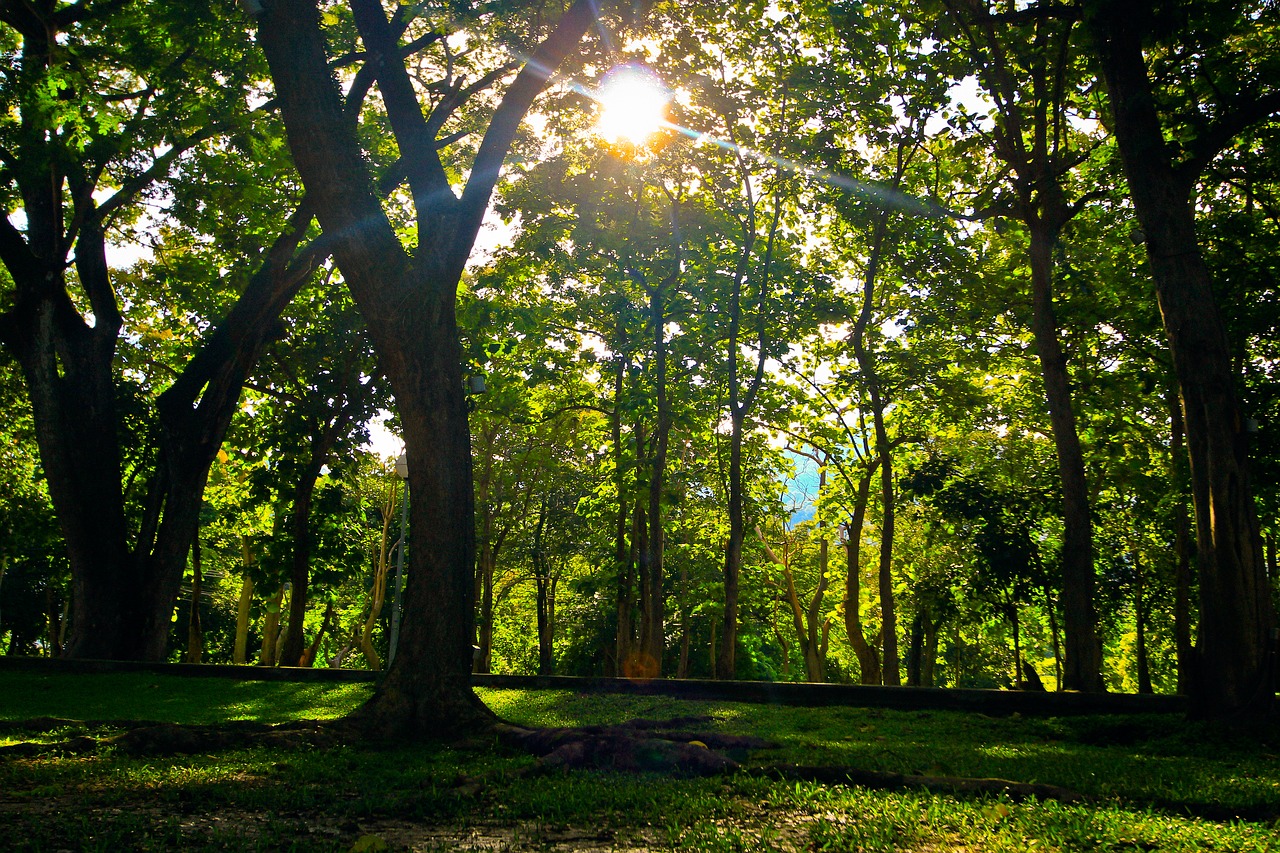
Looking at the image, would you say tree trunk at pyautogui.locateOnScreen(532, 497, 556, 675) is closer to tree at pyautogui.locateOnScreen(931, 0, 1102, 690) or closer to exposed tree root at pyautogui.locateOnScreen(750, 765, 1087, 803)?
tree at pyautogui.locateOnScreen(931, 0, 1102, 690)

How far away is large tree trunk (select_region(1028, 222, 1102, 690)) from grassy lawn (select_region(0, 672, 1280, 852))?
4533 millimetres

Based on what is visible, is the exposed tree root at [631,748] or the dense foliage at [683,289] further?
the dense foliage at [683,289]

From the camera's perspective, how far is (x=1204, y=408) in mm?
8297

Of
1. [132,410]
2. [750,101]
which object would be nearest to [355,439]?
[132,410]

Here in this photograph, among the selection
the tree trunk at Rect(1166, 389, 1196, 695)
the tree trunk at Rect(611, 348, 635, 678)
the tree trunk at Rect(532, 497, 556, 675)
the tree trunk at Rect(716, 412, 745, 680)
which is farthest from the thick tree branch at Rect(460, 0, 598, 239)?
the tree trunk at Rect(532, 497, 556, 675)

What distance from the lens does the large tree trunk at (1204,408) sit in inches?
309

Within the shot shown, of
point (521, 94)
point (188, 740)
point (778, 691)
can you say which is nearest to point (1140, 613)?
point (778, 691)

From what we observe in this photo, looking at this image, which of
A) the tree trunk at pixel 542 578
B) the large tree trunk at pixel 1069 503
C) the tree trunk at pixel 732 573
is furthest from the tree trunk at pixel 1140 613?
the tree trunk at pixel 542 578

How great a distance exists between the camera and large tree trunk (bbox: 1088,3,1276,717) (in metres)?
7.85

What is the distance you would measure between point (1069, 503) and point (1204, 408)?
4097 mm

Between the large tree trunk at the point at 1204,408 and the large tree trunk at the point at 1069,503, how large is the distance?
3599 millimetres

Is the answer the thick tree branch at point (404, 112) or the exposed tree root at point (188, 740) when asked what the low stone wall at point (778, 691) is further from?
the thick tree branch at point (404, 112)

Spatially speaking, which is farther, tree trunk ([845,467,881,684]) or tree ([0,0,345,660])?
tree trunk ([845,467,881,684])

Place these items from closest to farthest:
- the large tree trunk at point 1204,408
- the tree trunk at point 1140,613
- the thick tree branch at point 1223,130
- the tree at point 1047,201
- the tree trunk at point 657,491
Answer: the large tree trunk at point 1204,408, the thick tree branch at point 1223,130, the tree at point 1047,201, the tree trunk at point 657,491, the tree trunk at point 1140,613
